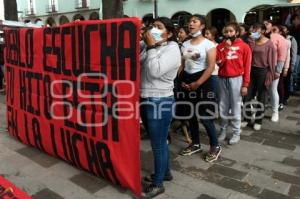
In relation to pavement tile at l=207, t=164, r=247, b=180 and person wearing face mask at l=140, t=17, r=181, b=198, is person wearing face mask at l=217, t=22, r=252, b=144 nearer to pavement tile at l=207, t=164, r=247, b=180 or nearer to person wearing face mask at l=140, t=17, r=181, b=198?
pavement tile at l=207, t=164, r=247, b=180

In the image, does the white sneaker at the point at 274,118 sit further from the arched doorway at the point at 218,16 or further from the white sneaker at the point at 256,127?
the arched doorway at the point at 218,16

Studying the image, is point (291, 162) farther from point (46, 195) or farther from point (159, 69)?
point (46, 195)

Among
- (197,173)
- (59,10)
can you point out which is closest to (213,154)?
(197,173)

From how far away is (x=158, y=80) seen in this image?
3.35m

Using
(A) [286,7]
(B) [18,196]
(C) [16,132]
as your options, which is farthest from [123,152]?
(A) [286,7]

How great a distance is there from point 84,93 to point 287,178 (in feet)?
7.94

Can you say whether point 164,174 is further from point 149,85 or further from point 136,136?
point 149,85

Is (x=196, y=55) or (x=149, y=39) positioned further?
(x=196, y=55)

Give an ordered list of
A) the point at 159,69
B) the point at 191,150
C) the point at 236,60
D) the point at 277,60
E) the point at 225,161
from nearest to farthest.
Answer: the point at 159,69
the point at 225,161
the point at 191,150
the point at 236,60
the point at 277,60

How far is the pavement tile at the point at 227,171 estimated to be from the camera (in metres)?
3.98

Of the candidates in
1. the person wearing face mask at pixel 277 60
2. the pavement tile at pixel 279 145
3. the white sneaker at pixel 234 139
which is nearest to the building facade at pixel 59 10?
the person wearing face mask at pixel 277 60

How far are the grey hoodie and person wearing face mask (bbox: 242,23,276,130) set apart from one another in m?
2.71

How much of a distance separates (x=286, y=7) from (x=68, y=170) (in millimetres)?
9229

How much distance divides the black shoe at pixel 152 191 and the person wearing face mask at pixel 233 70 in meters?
1.82
